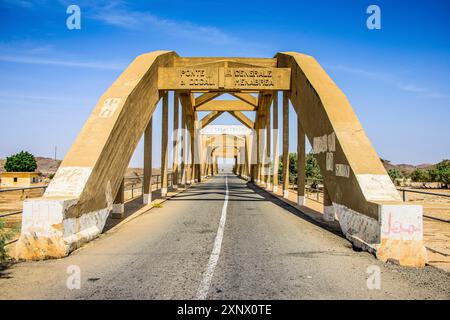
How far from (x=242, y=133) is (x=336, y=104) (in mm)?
49379

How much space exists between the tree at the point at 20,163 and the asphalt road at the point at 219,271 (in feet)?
184

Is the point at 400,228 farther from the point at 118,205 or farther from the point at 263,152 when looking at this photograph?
the point at 263,152

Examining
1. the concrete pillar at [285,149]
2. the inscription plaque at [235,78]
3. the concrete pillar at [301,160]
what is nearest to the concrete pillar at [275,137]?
the concrete pillar at [285,149]

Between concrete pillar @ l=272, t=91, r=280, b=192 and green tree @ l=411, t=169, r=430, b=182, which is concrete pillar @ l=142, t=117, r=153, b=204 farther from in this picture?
green tree @ l=411, t=169, r=430, b=182

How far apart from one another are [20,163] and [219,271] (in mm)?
60926

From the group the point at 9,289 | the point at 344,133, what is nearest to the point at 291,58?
the point at 344,133

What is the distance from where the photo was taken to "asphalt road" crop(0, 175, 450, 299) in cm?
445

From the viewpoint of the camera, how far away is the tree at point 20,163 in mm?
55906

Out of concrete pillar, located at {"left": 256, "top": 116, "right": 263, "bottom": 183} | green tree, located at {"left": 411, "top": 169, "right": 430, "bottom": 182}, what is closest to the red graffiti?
concrete pillar, located at {"left": 256, "top": 116, "right": 263, "bottom": 183}

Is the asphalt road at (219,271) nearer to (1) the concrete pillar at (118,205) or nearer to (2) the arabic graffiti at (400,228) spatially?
(2) the arabic graffiti at (400,228)

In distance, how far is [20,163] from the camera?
2210 inches

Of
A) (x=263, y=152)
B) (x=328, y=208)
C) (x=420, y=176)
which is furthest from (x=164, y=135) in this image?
(x=420, y=176)

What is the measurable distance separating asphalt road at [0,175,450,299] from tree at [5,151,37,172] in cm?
5620
